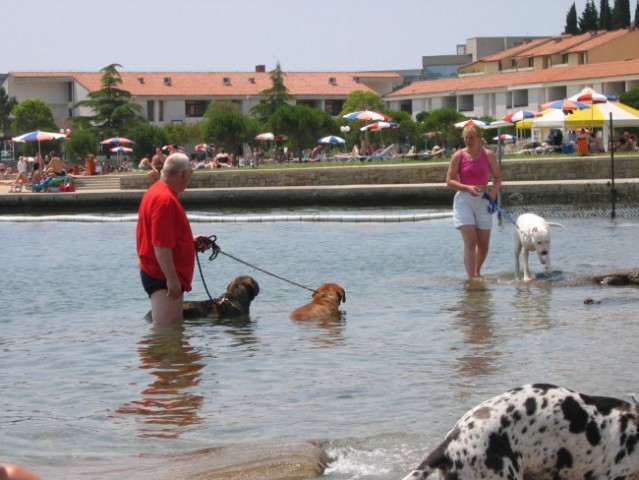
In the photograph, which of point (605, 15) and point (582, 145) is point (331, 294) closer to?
point (582, 145)

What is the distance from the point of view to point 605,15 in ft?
371

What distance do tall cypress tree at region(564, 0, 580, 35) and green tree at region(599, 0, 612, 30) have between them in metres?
5.49

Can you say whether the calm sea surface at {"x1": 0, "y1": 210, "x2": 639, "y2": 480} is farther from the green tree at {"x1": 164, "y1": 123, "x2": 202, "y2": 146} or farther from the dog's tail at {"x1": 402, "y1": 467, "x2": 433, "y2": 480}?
the green tree at {"x1": 164, "y1": 123, "x2": 202, "y2": 146}

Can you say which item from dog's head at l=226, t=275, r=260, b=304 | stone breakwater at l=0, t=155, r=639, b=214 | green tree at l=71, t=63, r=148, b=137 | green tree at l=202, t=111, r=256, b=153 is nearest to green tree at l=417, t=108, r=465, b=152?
Result: green tree at l=202, t=111, r=256, b=153

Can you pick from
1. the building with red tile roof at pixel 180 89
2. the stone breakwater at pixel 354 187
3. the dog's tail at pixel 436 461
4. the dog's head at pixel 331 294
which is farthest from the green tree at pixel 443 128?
the dog's tail at pixel 436 461

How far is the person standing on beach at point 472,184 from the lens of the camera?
11906 mm

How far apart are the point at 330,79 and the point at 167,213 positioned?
112 meters

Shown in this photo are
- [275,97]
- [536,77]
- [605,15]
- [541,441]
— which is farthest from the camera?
[605,15]

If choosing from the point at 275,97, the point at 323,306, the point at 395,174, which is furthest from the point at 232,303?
the point at 275,97

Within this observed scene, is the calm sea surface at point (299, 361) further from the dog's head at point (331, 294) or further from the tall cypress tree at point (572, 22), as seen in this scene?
the tall cypress tree at point (572, 22)

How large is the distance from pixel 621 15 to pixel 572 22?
10.1m

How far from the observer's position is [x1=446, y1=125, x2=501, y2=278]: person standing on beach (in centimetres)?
1191

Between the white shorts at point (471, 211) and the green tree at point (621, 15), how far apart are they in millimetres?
103999

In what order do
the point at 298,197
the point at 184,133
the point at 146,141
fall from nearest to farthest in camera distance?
the point at 298,197
the point at 146,141
the point at 184,133
